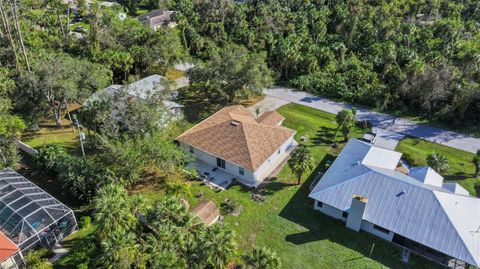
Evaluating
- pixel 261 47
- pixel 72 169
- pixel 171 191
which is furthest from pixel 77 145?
pixel 261 47

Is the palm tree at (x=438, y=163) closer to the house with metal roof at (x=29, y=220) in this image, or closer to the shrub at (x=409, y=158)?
the shrub at (x=409, y=158)

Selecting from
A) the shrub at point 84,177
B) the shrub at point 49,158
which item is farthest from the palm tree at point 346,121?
the shrub at point 49,158

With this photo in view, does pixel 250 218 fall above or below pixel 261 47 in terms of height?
below

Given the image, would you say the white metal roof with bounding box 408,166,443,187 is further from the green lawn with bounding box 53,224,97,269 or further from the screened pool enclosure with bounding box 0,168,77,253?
the screened pool enclosure with bounding box 0,168,77,253

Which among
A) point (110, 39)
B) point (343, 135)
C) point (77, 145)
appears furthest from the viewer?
point (110, 39)

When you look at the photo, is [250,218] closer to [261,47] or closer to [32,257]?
[32,257]
